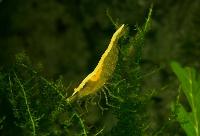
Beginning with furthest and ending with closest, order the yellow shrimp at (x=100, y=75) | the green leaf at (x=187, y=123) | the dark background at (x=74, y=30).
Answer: the dark background at (x=74, y=30)
the green leaf at (x=187, y=123)
the yellow shrimp at (x=100, y=75)

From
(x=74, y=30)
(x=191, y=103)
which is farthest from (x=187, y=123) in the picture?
(x=74, y=30)

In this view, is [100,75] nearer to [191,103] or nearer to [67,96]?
[67,96]

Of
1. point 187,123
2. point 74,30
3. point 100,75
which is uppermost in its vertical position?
point 74,30

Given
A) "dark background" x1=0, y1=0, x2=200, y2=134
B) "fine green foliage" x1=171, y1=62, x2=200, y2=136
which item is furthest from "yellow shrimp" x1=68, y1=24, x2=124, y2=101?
"dark background" x1=0, y1=0, x2=200, y2=134

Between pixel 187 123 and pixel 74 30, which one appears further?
pixel 74 30

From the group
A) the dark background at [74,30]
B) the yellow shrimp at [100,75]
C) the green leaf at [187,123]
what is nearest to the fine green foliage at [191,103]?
the green leaf at [187,123]

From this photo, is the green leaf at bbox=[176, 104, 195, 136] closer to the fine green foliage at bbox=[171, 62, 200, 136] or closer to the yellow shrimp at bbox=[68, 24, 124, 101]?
the fine green foliage at bbox=[171, 62, 200, 136]

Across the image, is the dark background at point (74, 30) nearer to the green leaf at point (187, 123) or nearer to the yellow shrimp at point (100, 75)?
the green leaf at point (187, 123)
